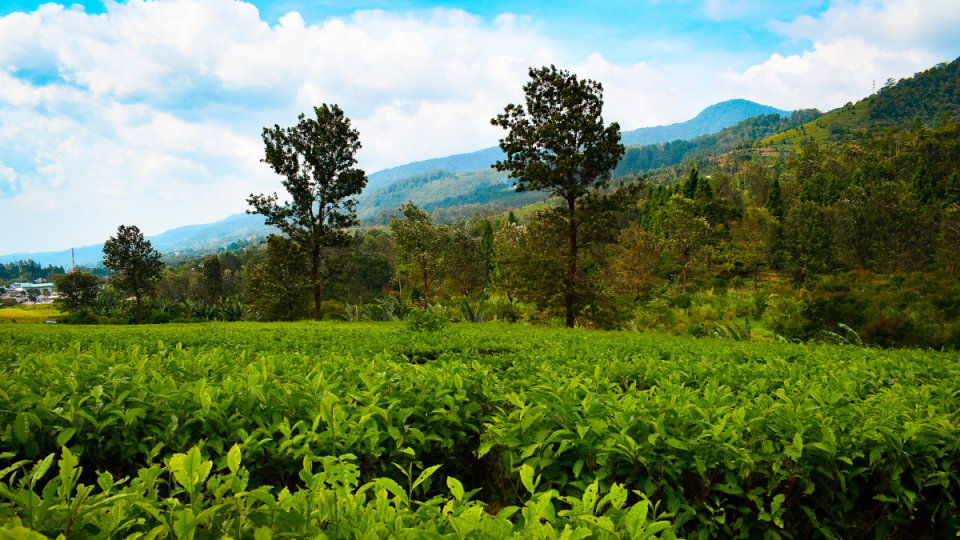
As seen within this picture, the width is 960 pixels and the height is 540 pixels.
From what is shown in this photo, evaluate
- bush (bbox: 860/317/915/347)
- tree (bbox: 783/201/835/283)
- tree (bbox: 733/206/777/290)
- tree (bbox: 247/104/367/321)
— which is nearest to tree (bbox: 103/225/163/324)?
tree (bbox: 247/104/367/321)

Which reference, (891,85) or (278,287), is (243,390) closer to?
(278,287)

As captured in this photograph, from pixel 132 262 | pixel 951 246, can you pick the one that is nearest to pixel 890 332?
pixel 951 246

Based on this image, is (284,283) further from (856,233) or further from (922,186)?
(922,186)

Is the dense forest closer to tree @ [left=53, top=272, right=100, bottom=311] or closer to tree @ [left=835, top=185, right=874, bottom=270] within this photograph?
tree @ [left=835, top=185, right=874, bottom=270]

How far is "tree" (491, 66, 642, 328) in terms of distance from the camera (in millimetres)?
14664

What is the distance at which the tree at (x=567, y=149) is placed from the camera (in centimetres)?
1466

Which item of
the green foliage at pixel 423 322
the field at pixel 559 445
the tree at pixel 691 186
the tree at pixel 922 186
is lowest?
the green foliage at pixel 423 322

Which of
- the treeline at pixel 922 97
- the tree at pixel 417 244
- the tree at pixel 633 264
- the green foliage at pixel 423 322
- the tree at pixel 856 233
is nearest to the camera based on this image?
the green foliage at pixel 423 322

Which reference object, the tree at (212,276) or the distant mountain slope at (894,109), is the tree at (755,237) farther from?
the distant mountain slope at (894,109)

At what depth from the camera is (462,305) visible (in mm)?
19078

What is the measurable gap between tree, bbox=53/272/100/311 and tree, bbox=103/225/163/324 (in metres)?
22.8

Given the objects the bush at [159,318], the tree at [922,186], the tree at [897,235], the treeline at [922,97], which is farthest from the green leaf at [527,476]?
the treeline at [922,97]

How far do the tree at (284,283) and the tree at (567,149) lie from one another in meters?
11.9

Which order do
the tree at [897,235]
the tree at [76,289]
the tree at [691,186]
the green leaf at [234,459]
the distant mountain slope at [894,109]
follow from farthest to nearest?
the distant mountain slope at [894,109], the tree at [691,186], the tree at [76,289], the tree at [897,235], the green leaf at [234,459]
